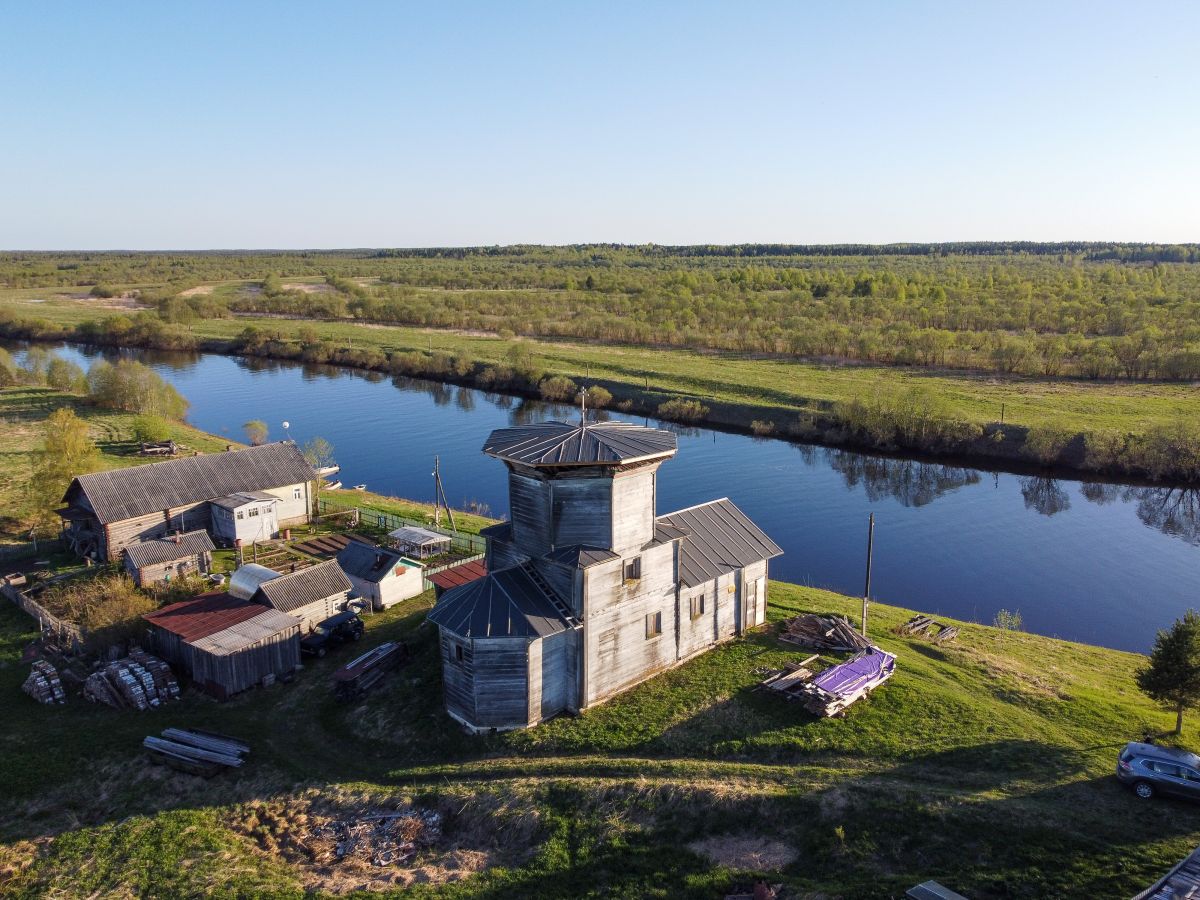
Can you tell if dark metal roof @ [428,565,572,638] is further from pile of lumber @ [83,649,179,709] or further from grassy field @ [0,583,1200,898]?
pile of lumber @ [83,649,179,709]

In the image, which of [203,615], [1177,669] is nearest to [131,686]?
[203,615]

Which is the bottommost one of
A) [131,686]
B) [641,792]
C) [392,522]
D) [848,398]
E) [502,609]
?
[131,686]

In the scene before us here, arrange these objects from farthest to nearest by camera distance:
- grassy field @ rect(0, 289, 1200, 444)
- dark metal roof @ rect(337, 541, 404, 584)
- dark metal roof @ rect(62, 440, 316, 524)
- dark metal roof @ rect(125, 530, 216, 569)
→ grassy field @ rect(0, 289, 1200, 444) → dark metal roof @ rect(62, 440, 316, 524) → dark metal roof @ rect(125, 530, 216, 569) → dark metal roof @ rect(337, 541, 404, 584)

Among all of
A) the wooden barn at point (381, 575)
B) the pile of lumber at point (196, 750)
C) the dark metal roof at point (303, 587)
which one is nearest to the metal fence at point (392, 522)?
the wooden barn at point (381, 575)

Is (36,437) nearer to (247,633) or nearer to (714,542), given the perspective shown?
(247,633)

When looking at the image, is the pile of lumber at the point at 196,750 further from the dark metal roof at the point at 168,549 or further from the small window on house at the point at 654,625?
the dark metal roof at the point at 168,549

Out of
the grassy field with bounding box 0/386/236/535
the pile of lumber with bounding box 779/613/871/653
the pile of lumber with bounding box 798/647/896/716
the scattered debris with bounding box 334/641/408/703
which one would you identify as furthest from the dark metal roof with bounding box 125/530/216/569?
the pile of lumber with bounding box 798/647/896/716
